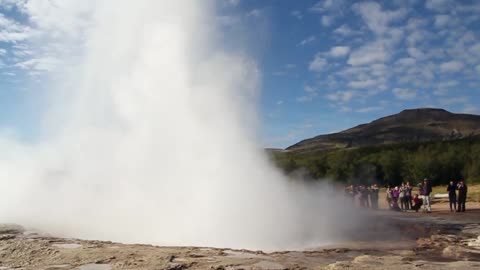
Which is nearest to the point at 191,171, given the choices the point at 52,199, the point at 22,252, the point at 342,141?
the point at 52,199

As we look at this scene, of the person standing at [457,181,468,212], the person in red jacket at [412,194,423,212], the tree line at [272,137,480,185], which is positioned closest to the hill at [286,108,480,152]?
the tree line at [272,137,480,185]

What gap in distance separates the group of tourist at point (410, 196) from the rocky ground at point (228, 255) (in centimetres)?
807

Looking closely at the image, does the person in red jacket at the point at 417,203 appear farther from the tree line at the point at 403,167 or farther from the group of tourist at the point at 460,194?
the tree line at the point at 403,167

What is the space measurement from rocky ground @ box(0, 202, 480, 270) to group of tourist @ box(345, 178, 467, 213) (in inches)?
318

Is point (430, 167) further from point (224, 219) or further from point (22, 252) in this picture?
point (22, 252)

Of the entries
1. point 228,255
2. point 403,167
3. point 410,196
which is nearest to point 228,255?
point 228,255

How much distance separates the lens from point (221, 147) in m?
13.6

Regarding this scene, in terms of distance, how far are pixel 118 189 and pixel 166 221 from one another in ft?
10.4

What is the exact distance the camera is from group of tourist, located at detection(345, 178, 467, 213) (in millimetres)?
17266

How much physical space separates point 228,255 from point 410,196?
14178 mm

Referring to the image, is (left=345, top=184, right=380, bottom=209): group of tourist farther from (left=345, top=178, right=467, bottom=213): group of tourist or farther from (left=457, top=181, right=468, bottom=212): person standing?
(left=457, top=181, right=468, bottom=212): person standing

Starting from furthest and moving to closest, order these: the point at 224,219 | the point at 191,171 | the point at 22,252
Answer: the point at 191,171 < the point at 224,219 < the point at 22,252

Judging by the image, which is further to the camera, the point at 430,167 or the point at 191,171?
the point at 430,167

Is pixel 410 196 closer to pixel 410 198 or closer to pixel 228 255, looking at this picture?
pixel 410 198
